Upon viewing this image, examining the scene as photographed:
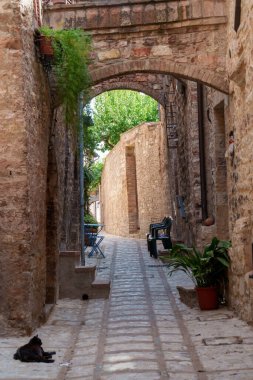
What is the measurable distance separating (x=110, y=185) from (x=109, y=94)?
4258 mm

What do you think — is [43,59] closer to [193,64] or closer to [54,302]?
[193,64]

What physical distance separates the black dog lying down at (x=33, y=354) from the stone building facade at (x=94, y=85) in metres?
0.77

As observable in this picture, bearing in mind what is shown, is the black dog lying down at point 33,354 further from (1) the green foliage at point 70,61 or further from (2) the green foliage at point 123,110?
(2) the green foliage at point 123,110

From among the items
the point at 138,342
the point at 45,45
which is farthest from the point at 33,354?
the point at 45,45

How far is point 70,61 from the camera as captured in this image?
6.44 meters

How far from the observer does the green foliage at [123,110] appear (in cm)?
2534

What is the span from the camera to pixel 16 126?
17.9 ft

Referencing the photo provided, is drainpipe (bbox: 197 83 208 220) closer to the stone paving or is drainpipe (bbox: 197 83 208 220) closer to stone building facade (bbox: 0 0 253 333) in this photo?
stone building facade (bbox: 0 0 253 333)

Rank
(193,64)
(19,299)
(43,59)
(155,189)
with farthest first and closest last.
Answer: (155,189) → (193,64) → (43,59) → (19,299)

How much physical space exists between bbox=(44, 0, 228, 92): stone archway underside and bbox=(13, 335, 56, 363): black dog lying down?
347 centimetres

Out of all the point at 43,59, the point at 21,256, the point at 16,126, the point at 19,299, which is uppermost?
the point at 43,59

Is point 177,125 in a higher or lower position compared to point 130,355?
higher

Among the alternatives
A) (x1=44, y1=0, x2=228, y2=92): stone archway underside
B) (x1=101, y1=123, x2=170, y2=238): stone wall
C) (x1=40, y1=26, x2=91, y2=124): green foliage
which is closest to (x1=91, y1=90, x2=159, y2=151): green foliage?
(x1=101, y1=123, x2=170, y2=238): stone wall

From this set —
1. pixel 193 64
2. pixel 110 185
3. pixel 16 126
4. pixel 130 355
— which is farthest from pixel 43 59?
pixel 110 185
